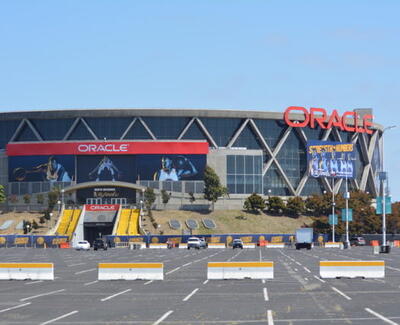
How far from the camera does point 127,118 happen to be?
523ft

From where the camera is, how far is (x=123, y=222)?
5418 inches

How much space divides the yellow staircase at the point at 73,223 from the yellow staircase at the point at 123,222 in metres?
7.58

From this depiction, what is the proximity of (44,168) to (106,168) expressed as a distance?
11734mm

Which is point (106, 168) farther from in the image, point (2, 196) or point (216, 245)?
point (216, 245)

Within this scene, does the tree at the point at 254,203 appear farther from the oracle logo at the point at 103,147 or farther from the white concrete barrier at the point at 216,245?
the white concrete barrier at the point at 216,245

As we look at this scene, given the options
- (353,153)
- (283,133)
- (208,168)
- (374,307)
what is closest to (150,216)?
(208,168)

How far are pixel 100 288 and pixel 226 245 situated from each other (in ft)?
295

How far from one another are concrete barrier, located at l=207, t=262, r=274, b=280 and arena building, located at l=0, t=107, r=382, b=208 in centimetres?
10896

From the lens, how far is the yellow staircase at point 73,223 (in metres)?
135

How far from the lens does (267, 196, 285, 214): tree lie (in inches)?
6073

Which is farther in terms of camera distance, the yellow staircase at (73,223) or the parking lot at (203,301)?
the yellow staircase at (73,223)

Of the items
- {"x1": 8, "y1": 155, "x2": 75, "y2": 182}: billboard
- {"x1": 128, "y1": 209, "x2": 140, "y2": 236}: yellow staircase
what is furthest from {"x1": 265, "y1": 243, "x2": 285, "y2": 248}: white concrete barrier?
{"x1": 8, "y1": 155, "x2": 75, "y2": 182}: billboard

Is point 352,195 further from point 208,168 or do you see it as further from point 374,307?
point 374,307

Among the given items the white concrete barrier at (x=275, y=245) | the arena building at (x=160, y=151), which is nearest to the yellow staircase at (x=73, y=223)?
the arena building at (x=160, y=151)
